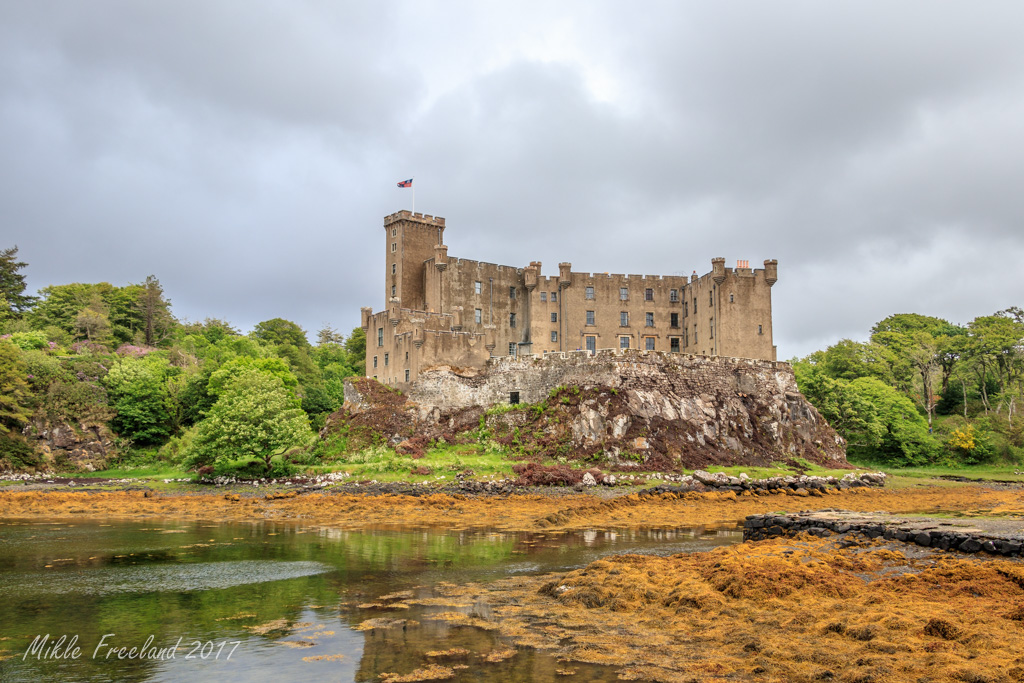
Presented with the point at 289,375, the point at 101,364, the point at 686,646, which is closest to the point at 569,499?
the point at 686,646

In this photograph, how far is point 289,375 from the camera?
206 ft

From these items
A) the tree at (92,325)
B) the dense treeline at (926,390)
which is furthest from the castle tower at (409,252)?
the dense treeline at (926,390)

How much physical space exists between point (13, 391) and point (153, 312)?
3503 cm

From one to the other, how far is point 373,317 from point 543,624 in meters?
→ 46.1

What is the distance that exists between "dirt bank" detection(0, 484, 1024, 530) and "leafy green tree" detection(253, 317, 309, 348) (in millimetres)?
54839

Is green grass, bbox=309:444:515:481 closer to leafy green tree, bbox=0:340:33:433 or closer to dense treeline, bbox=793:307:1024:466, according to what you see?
leafy green tree, bbox=0:340:33:433

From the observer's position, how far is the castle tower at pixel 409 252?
61.3 metres

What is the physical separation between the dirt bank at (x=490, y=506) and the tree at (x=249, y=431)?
504cm

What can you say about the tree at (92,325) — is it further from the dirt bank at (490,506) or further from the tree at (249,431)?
the dirt bank at (490,506)

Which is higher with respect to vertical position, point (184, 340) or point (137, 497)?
point (184, 340)

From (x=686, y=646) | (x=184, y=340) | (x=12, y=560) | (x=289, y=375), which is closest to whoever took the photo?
(x=686, y=646)

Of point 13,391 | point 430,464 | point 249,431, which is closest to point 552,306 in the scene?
point 430,464

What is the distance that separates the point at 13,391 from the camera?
50062mm

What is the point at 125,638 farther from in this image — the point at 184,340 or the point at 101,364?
the point at 184,340
